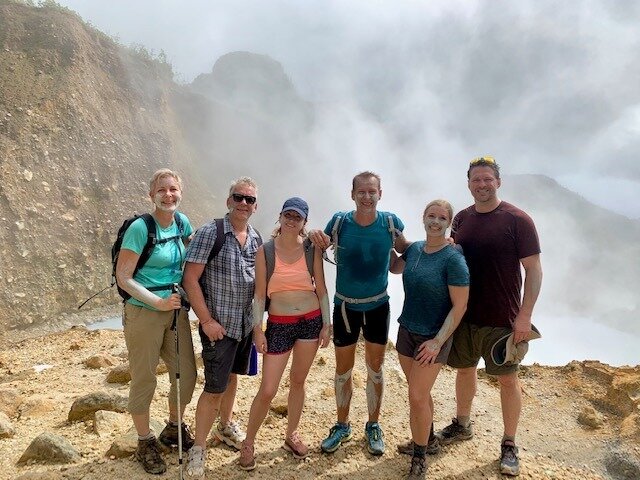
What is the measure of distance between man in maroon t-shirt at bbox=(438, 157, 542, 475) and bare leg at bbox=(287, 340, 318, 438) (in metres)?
1.69

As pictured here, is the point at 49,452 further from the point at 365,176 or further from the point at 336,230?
the point at 365,176

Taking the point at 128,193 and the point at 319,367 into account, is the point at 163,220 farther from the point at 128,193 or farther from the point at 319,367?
the point at 128,193

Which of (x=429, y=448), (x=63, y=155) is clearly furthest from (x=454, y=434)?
(x=63, y=155)

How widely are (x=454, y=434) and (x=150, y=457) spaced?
138 inches

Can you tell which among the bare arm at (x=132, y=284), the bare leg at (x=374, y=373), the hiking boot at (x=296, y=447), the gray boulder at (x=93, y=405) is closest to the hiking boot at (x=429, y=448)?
the bare leg at (x=374, y=373)

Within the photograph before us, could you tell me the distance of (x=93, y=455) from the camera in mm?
4297

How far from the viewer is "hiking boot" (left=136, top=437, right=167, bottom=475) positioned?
3.91 metres

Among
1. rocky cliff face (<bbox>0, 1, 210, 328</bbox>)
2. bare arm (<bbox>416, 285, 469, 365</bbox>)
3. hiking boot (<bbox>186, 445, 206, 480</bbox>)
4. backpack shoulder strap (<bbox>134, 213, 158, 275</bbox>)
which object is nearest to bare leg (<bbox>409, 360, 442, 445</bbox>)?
bare arm (<bbox>416, 285, 469, 365</bbox>)

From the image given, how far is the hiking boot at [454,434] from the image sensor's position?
4.87 metres

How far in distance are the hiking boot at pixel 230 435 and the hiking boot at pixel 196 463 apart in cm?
64

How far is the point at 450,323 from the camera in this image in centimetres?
362

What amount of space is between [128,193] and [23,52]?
10.2 meters

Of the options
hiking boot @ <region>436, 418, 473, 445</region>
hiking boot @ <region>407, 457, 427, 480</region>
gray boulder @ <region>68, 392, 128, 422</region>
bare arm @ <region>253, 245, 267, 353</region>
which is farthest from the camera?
gray boulder @ <region>68, 392, 128, 422</region>

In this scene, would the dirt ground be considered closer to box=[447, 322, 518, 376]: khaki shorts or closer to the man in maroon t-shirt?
the man in maroon t-shirt
